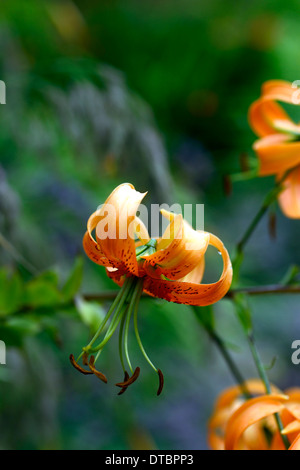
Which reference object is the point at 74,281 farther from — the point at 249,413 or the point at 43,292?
the point at 249,413

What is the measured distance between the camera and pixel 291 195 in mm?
579

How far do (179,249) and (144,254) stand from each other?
0.03m

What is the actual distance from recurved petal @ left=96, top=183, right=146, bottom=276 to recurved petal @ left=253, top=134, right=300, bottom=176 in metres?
0.23

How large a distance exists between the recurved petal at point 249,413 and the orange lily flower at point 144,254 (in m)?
0.10

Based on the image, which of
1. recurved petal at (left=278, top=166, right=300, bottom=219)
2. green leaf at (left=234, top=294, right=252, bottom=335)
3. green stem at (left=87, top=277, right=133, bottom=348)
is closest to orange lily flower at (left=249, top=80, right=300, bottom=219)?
recurved petal at (left=278, top=166, right=300, bottom=219)

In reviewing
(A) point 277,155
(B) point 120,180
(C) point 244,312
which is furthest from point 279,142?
(B) point 120,180

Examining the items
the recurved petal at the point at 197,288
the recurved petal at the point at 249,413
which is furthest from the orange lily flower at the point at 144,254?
the recurved petal at the point at 249,413

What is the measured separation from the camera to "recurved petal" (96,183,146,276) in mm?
374

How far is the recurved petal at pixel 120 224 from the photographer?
374 mm

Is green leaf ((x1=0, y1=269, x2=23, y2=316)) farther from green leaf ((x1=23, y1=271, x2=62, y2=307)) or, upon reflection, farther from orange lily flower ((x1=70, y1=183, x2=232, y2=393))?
orange lily flower ((x1=70, y1=183, x2=232, y2=393))

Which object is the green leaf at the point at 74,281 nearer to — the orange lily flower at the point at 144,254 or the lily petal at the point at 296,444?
the orange lily flower at the point at 144,254

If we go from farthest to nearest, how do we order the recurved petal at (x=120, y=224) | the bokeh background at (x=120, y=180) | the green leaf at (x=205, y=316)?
the bokeh background at (x=120, y=180), the green leaf at (x=205, y=316), the recurved petal at (x=120, y=224)

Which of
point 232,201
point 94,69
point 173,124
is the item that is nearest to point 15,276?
point 94,69

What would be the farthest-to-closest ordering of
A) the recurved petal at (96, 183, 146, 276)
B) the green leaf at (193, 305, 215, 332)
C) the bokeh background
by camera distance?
the bokeh background → the green leaf at (193, 305, 215, 332) → the recurved petal at (96, 183, 146, 276)
